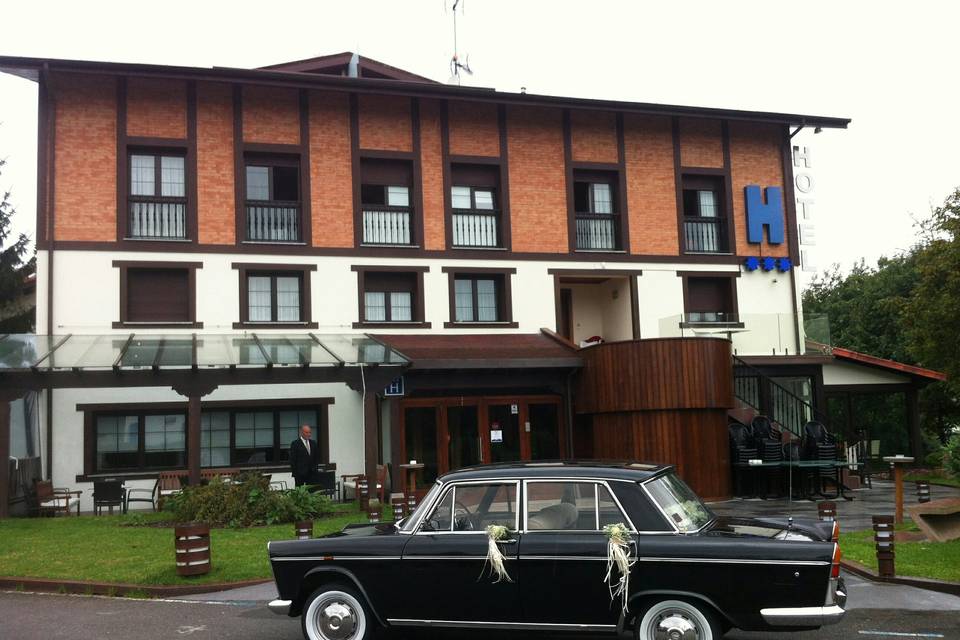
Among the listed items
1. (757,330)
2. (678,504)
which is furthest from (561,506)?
(757,330)

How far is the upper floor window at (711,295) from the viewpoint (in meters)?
24.3

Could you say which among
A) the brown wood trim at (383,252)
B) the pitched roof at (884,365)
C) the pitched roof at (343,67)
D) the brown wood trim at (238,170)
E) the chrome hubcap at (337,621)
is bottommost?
the chrome hubcap at (337,621)

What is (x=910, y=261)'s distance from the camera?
35500mm

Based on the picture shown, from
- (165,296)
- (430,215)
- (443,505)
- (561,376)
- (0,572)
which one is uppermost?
(430,215)

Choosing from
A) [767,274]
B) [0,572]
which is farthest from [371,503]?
[767,274]

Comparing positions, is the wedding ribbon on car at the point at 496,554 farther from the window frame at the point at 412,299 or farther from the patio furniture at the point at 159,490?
the window frame at the point at 412,299

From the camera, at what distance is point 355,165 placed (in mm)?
21969

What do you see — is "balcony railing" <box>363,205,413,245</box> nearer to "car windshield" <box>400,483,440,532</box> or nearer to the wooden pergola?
the wooden pergola

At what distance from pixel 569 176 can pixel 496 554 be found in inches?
701

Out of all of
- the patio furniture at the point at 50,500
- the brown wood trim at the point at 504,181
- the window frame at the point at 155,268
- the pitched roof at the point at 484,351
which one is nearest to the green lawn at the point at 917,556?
the pitched roof at the point at 484,351

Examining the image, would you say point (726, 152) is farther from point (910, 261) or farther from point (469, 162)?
point (910, 261)

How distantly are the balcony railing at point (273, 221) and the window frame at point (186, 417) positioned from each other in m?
3.77

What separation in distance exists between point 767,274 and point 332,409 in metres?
12.0

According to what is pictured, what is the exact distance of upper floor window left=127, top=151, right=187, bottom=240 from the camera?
2061 centimetres
